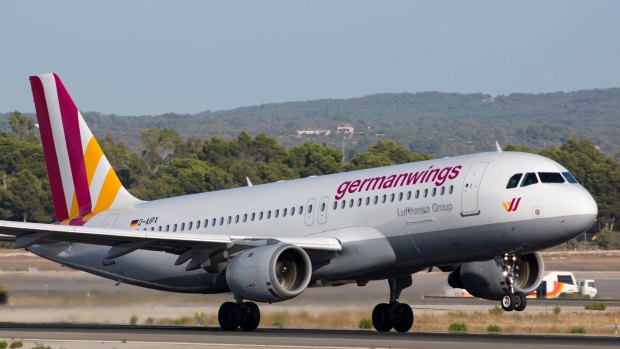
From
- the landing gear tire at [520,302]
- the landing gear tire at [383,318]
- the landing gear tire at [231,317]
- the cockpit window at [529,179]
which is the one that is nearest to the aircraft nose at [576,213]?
the cockpit window at [529,179]

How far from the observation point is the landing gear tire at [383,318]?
130ft

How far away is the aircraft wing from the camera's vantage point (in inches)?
1425

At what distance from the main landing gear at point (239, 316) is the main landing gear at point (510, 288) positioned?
24.9 feet

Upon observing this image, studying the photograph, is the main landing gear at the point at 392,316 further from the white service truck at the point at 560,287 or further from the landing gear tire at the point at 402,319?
the white service truck at the point at 560,287

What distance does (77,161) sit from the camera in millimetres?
45344

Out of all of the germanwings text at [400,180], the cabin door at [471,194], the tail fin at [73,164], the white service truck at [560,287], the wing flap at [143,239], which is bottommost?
the white service truck at [560,287]

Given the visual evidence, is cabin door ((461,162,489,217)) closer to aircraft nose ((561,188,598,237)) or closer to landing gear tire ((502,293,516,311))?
aircraft nose ((561,188,598,237))

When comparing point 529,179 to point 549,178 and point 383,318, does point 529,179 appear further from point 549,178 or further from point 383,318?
point 383,318

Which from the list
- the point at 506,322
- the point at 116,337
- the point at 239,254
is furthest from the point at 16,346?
the point at 506,322

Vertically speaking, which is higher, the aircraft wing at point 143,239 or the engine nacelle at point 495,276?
the aircraft wing at point 143,239

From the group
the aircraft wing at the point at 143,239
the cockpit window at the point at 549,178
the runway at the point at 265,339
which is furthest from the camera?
the aircraft wing at the point at 143,239

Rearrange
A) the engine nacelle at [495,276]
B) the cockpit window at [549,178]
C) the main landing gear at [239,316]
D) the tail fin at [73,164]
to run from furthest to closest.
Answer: the tail fin at [73,164]
the engine nacelle at [495,276]
the main landing gear at [239,316]
the cockpit window at [549,178]

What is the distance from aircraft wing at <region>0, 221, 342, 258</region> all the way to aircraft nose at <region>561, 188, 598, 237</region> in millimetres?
6940

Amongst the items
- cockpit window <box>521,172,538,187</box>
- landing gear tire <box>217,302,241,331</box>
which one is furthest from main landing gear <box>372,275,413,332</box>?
cockpit window <box>521,172,538,187</box>
